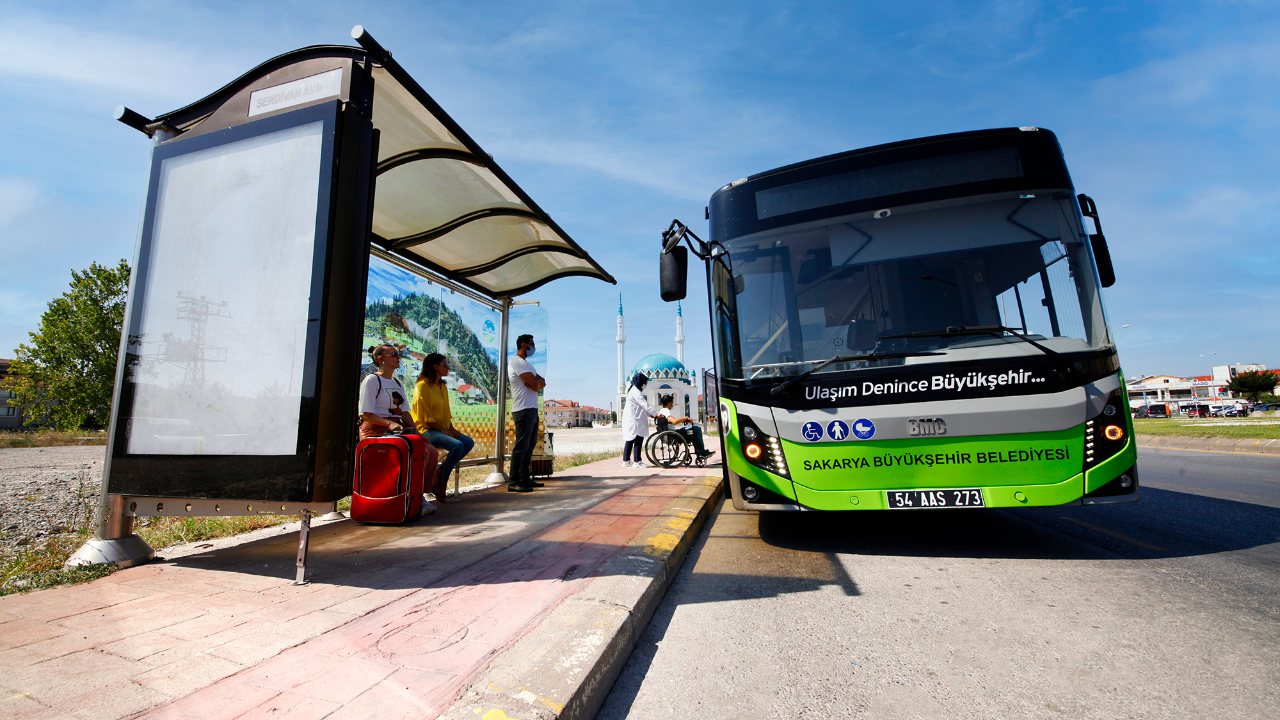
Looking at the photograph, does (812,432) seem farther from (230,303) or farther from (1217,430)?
(1217,430)

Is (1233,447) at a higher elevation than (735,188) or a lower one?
lower

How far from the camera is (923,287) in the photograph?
13.4 feet

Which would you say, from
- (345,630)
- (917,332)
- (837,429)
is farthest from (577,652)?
(917,332)

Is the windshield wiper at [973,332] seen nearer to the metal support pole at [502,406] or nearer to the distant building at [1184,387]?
the metal support pole at [502,406]

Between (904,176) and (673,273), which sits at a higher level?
(904,176)

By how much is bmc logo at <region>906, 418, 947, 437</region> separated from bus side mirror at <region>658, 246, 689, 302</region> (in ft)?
6.25

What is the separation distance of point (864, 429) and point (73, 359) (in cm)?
5262

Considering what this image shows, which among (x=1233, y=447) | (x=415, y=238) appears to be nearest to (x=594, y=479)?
(x=415, y=238)

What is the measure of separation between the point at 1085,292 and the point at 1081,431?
3.32 ft

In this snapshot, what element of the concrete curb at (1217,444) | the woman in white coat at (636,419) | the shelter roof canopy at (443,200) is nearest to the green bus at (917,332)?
the shelter roof canopy at (443,200)

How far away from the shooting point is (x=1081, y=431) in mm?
3564

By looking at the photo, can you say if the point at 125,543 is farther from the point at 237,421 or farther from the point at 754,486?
the point at 754,486

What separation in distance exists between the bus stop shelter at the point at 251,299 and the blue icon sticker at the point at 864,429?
9.87 feet

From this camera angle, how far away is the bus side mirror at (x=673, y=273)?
4.64 m
